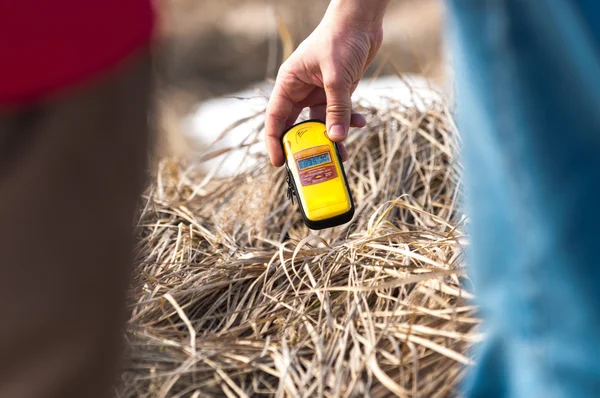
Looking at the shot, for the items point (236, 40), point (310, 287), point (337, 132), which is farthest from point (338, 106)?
point (236, 40)

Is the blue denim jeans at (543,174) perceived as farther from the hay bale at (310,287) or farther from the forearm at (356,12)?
the forearm at (356,12)

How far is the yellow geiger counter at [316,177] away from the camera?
1.21m

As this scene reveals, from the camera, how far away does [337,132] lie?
3.96 feet

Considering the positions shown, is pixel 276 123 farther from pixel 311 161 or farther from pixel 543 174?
pixel 543 174

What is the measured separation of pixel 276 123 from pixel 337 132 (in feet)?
0.41

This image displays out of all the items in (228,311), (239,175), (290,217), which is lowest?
(228,311)

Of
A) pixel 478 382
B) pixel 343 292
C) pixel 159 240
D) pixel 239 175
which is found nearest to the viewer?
pixel 478 382

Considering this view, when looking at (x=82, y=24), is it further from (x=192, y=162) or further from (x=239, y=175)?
(x=192, y=162)

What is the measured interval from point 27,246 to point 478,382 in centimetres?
48

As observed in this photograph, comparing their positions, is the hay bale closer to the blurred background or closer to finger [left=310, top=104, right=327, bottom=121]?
finger [left=310, top=104, right=327, bottom=121]

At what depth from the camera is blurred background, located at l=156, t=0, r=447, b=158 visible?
14.6ft

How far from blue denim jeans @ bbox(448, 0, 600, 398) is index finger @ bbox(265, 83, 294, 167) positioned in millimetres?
632

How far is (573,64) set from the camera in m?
0.64

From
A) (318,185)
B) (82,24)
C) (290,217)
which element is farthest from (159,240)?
(82,24)
